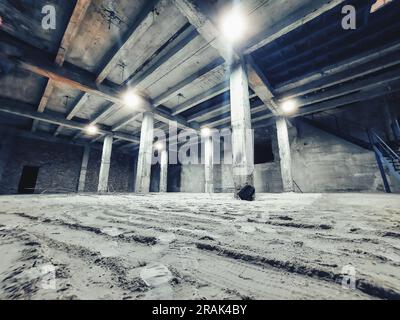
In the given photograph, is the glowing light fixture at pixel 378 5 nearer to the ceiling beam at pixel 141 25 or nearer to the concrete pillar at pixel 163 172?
the ceiling beam at pixel 141 25

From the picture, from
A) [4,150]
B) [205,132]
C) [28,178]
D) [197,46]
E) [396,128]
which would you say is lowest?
[28,178]

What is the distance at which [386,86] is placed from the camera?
245 inches

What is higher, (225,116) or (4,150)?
(225,116)

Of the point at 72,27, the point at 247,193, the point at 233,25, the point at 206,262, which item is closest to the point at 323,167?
the point at 247,193

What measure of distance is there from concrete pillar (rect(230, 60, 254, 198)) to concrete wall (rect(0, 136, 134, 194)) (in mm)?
13198

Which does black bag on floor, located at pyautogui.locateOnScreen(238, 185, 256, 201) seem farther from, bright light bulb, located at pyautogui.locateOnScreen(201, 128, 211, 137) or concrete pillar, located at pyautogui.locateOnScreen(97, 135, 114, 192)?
concrete pillar, located at pyautogui.locateOnScreen(97, 135, 114, 192)

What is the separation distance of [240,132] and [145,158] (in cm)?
458

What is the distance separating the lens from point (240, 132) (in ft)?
13.6

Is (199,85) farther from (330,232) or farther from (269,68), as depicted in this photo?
(330,232)

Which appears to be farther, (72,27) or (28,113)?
(28,113)

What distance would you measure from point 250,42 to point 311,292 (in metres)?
5.07

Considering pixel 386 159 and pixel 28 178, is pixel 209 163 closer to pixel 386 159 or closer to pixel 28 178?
pixel 386 159

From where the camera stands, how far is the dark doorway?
11.2 meters
